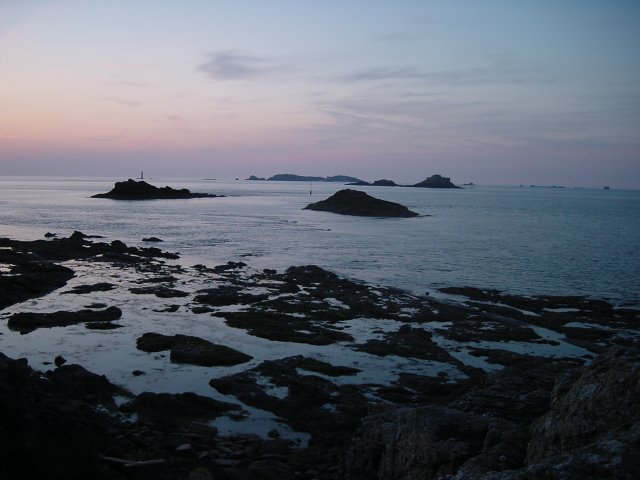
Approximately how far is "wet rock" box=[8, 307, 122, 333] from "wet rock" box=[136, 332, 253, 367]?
444 cm

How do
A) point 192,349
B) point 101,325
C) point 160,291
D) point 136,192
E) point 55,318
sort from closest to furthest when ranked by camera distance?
point 192,349 → point 101,325 → point 55,318 → point 160,291 → point 136,192

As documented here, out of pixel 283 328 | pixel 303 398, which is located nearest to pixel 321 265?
pixel 283 328

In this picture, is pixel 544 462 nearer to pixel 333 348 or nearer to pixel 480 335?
pixel 333 348

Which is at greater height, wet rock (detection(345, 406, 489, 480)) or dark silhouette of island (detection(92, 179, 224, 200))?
dark silhouette of island (detection(92, 179, 224, 200))

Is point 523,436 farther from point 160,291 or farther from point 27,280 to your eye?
point 27,280

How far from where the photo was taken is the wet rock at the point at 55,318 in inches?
913

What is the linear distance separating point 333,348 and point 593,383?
14.0m

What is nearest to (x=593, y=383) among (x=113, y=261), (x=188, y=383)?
(x=188, y=383)

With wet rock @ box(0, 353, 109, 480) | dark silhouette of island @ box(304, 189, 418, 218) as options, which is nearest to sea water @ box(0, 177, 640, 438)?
wet rock @ box(0, 353, 109, 480)

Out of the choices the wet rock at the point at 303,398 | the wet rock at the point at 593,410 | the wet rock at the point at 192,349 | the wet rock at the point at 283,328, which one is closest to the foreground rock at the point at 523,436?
the wet rock at the point at 593,410

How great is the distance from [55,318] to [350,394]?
1578 centimetres

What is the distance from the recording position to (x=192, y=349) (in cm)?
2011

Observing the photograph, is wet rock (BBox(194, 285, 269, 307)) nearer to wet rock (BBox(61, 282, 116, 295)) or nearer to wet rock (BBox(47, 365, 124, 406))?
wet rock (BBox(61, 282, 116, 295))

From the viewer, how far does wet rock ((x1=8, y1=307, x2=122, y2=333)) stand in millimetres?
23198
